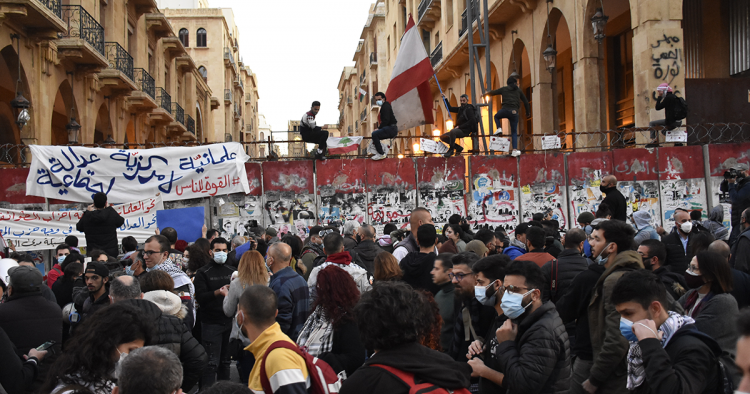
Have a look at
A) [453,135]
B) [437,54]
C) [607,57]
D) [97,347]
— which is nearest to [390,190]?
[453,135]

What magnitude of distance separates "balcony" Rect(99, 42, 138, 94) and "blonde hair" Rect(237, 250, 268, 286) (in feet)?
63.0

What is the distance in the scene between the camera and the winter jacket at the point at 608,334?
404cm

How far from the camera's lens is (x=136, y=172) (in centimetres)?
1298

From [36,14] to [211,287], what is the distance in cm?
1294

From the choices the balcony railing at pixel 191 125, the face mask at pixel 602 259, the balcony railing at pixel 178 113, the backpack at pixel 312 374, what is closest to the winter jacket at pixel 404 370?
the backpack at pixel 312 374

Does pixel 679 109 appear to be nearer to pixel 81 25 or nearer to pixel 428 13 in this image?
pixel 81 25

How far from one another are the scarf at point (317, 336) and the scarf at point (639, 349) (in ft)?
6.47

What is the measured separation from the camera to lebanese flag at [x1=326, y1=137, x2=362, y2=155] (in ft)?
46.0

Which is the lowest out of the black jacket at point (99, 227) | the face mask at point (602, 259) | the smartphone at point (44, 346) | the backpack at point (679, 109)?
the smartphone at point (44, 346)

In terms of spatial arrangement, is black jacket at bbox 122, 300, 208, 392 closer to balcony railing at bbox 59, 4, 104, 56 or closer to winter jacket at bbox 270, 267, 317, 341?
winter jacket at bbox 270, 267, 317, 341

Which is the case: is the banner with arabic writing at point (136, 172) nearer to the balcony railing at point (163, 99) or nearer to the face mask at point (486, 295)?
the face mask at point (486, 295)

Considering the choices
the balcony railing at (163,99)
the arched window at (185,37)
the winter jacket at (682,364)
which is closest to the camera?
the winter jacket at (682,364)

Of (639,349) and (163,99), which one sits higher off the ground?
(163,99)

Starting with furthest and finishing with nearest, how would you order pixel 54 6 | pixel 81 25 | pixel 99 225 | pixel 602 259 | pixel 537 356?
pixel 81 25
pixel 54 6
pixel 99 225
pixel 602 259
pixel 537 356
